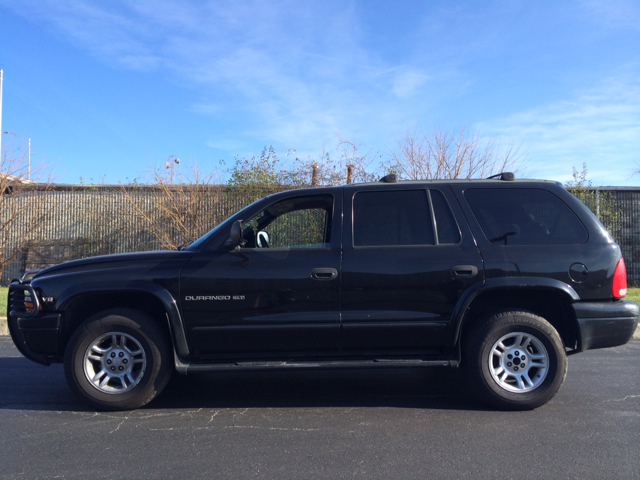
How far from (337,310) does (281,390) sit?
1355mm

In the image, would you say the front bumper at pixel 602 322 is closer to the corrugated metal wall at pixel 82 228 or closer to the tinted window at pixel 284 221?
the tinted window at pixel 284 221

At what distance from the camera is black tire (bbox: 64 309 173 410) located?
14.2ft

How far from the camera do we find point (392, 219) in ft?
15.4

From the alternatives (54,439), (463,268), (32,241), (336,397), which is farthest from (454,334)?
(32,241)

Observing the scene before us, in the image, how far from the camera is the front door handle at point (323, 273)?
4.34 metres

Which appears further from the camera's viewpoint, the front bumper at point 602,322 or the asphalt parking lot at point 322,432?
the front bumper at point 602,322

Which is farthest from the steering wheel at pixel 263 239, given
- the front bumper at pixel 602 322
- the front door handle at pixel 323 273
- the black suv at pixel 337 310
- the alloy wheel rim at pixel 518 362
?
the front bumper at pixel 602 322

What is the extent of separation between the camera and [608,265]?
14.4 ft

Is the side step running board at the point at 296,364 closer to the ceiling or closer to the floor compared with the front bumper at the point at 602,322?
closer to the floor

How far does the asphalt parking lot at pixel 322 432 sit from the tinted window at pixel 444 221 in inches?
59.5

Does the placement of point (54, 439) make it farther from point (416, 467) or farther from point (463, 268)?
point (463, 268)

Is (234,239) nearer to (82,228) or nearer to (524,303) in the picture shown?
(524,303)

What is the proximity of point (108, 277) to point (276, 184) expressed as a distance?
10.5m

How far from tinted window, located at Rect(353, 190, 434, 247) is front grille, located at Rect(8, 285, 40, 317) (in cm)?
282
